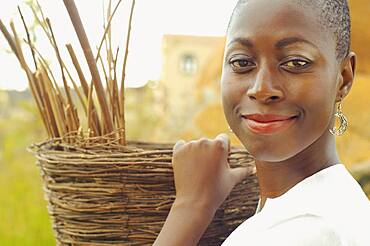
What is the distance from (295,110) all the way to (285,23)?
0.32ft

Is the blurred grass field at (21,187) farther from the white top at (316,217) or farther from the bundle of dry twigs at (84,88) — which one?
the white top at (316,217)

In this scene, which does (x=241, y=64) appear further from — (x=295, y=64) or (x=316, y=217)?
(x=316, y=217)

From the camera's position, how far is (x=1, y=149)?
3.00 m

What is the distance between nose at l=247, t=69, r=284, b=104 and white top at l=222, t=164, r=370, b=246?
0.12 metres

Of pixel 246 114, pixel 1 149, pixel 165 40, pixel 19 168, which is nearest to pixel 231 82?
pixel 246 114

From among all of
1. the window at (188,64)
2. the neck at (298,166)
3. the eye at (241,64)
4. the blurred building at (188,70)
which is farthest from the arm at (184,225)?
the window at (188,64)

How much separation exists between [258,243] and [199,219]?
17 cm

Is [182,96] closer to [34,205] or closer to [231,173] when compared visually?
[34,205]

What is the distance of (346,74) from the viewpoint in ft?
2.77

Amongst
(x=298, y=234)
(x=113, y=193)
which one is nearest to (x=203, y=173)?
(x=113, y=193)

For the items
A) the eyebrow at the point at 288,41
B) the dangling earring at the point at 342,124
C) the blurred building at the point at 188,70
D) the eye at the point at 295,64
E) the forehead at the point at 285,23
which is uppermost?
the blurred building at the point at 188,70

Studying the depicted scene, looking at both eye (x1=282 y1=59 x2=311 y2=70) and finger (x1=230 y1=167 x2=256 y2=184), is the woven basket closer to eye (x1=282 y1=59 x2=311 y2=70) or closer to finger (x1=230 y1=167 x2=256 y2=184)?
finger (x1=230 y1=167 x2=256 y2=184)

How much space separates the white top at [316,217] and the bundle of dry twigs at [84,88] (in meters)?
0.28

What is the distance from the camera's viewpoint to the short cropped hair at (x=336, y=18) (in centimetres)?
77
